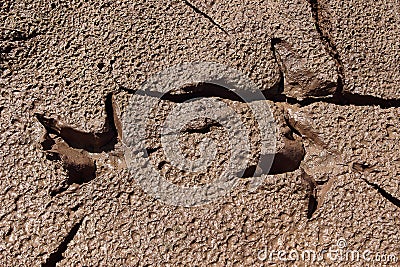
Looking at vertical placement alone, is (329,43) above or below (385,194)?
above

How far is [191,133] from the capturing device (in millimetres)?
1181

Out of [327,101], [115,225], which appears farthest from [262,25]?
[115,225]

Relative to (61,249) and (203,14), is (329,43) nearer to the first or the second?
(203,14)

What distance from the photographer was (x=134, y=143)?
115 cm

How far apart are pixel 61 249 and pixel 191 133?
0.33 meters

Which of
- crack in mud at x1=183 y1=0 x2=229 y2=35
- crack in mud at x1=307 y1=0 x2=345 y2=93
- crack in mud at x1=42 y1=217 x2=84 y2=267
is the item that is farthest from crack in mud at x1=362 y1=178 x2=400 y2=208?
crack in mud at x1=42 y1=217 x2=84 y2=267

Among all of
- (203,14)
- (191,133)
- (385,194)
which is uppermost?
(203,14)

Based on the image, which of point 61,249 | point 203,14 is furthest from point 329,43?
point 61,249

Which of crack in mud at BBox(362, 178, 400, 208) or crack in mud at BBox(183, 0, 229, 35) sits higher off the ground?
crack in mud at BBox(183, 0, 229, 35)

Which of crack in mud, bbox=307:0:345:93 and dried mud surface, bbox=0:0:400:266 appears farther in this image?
crack in mud, bbox=307:0:345:93

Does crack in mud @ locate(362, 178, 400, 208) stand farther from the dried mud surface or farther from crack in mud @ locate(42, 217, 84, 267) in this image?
crack in mud @ locate(42, 217, 84, 267)

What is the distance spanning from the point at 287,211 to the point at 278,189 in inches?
1.8

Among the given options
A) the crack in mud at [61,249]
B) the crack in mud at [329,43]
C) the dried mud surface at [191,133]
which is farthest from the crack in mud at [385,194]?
the crack in mud at [61,249]

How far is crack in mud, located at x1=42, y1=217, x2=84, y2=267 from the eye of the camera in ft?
3.53
